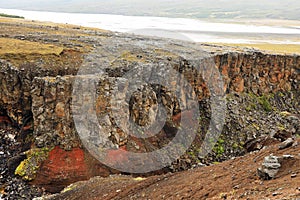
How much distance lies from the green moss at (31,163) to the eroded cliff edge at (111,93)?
0.23 ft

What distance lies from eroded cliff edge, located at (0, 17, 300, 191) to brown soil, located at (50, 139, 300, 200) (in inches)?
191

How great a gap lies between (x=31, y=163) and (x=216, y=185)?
618 inches

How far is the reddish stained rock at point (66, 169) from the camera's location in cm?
2486

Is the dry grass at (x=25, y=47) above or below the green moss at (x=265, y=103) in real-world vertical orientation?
above

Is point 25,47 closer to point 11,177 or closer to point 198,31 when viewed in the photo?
point 11,177

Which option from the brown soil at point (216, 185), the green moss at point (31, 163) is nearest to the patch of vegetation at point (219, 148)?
the brown soil at point (216, 185)

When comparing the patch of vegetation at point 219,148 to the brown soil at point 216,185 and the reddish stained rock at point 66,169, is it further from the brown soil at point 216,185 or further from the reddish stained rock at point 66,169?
the brown soil at point 216,185

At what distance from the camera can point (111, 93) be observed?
1102 inches

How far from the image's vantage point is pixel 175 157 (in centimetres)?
3094

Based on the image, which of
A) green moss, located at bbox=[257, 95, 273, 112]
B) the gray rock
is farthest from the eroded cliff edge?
the gray rock

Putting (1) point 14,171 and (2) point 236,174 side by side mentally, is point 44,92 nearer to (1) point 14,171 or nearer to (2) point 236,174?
→ (1) point 14,171

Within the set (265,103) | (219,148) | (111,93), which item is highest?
(111,93)

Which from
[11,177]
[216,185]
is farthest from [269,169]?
[11,177]

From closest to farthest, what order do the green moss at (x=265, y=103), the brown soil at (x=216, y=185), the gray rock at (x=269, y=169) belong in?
1. the brown soil at (x=216, y=185)
2. the gray rock at (x=269, y=169)
3. the green moss at (x=265, y=103)
